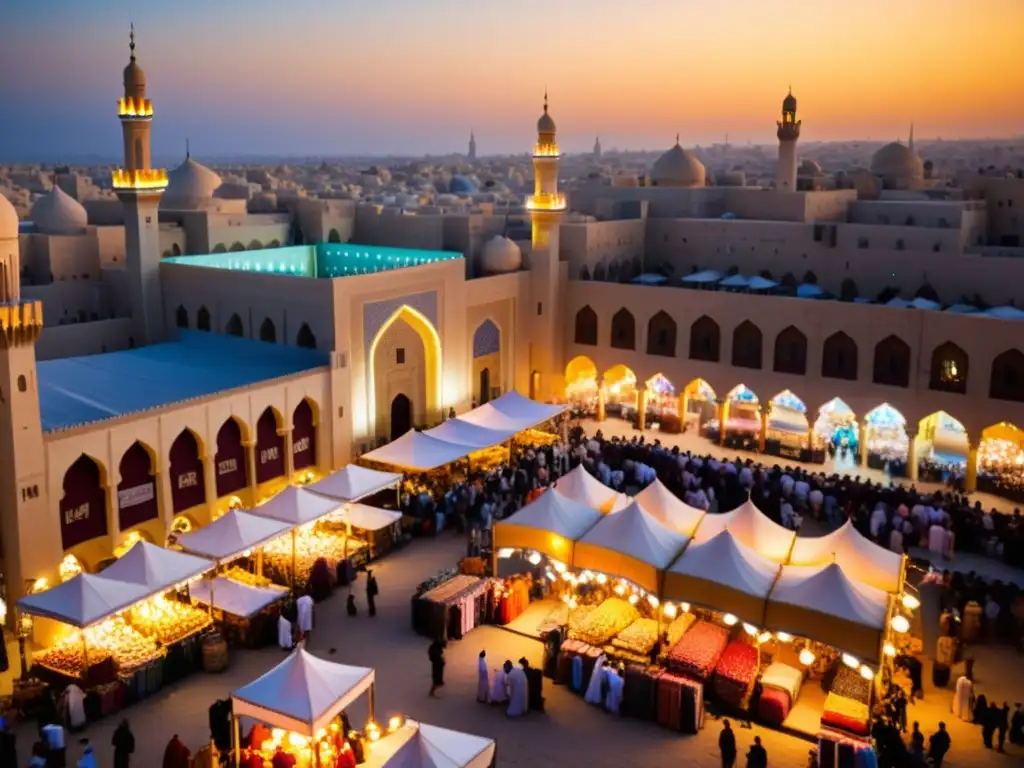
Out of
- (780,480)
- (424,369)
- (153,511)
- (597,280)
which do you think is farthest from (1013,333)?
(153,511)

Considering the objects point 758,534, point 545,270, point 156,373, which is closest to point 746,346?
point 545,270

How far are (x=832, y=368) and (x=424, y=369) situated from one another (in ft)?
31.1

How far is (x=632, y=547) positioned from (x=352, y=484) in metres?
5.45

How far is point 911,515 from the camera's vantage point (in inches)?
690

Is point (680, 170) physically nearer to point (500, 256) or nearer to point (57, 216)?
point (500, 256)

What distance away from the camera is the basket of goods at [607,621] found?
42.8 ft

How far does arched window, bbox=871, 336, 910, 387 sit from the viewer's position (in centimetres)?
2153

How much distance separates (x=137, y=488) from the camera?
15750 millimetres

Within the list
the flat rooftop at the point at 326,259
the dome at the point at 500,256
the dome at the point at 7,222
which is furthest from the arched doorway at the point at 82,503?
→ the dome at the point at 500,256

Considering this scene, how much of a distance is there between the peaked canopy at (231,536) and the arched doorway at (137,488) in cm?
169

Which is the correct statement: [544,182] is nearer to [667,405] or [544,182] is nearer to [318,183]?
[667,405]

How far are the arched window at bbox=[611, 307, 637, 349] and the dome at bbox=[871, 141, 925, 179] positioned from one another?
17151 mm

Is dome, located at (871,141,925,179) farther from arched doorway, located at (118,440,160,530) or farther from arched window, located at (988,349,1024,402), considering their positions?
arched doorway, located at (118,440,160,530)

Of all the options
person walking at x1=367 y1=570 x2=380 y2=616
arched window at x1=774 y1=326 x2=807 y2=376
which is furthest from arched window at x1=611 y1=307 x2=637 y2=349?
person walking at x1=367 y1=570 x2=380 y2=616
